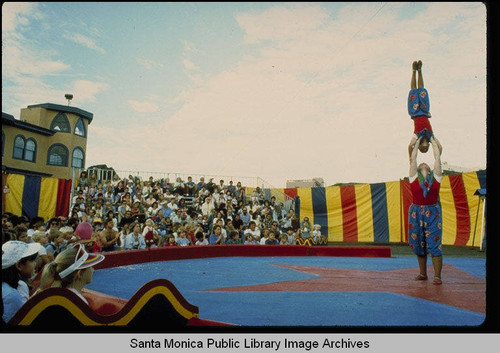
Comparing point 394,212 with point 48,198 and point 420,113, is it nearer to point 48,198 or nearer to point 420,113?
point 420,113

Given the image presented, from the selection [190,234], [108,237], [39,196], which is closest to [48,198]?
[39,196]

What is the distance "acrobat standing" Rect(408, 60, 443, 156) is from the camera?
5.48m

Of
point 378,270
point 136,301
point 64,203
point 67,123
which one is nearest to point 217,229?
point 378,270

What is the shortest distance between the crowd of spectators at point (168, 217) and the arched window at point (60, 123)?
34.3 feet

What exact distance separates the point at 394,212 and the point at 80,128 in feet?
66.3

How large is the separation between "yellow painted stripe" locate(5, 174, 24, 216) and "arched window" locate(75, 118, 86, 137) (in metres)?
10.7

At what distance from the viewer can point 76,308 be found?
2.49 m

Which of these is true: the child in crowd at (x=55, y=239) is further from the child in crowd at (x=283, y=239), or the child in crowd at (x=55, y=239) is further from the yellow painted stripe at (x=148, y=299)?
the child in crowd at (x=283, y=239)

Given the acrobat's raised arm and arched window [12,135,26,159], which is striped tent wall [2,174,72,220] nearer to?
arched window [12,135,26,159]

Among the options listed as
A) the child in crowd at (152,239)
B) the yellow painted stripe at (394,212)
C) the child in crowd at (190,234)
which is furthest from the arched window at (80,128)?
the yellow painted stripe at (394,212)

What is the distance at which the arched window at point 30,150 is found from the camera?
2158cm

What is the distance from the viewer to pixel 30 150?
2188 cm

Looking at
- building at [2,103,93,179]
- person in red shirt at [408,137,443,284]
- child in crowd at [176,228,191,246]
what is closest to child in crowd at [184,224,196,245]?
child in crowd at [176,228,191,246]

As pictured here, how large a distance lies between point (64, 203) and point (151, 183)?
338 cm
